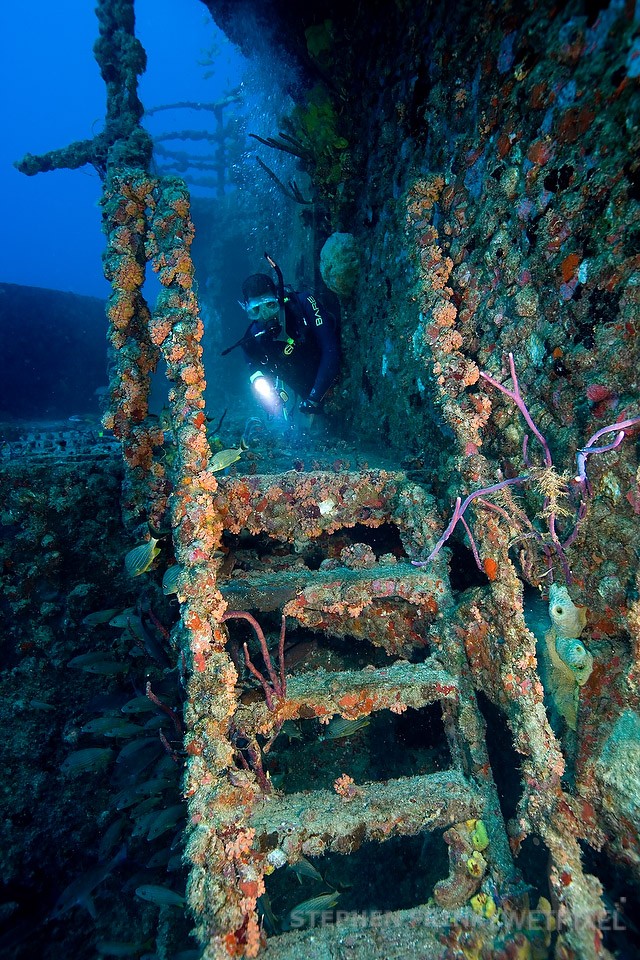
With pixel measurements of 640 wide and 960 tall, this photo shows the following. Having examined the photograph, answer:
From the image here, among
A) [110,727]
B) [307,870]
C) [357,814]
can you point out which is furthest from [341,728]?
[110,727]

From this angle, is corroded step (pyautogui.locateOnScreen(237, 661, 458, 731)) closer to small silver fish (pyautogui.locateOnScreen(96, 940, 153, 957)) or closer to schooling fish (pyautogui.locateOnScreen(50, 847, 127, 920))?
schooling fish (pyautogui.locateOnScreen(50, 847, 127, 920))

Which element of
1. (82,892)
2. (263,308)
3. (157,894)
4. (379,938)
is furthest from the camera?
(263,308)

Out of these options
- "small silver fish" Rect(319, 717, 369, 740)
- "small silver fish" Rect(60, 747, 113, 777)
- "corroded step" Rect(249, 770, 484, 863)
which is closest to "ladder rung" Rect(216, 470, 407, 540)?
"small silver fish" Rect(319, 717, 369, 740)

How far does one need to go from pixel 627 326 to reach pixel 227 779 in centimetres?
299

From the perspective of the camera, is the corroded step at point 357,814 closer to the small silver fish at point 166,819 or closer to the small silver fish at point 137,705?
the small silver fish at point 166,819

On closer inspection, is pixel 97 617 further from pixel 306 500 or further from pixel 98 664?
pixel 306 500

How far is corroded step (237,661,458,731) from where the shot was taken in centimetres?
256

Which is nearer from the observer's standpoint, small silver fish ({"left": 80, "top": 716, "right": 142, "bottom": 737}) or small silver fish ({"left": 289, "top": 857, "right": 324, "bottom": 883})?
small silver fish ({"left": 289, "top": 857, "right": 324, "bottom": 883})

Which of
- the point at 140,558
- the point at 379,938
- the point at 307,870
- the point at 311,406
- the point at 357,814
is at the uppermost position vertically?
the point at 311,406

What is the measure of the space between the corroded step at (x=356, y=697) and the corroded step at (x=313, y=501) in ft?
3.15

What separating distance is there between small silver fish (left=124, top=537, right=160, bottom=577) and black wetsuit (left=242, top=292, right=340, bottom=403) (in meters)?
3.55

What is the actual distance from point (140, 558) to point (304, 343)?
406 centimetres

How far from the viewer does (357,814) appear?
2244mm

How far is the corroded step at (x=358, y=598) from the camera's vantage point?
2916 millimetres
